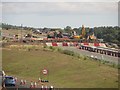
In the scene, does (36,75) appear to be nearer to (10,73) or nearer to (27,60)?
(10,73)

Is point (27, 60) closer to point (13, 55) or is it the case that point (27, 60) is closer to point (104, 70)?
point (13, 55)

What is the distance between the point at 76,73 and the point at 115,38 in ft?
260

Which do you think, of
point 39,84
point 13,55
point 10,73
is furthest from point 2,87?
point 13,55

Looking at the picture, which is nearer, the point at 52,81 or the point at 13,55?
the point at 52,81

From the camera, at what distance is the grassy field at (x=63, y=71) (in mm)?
24717

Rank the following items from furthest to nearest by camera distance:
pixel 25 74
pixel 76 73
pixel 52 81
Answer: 1. pixel 25 74
2. pixel 76 73
3. pixel 52 81

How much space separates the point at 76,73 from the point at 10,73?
6.97m

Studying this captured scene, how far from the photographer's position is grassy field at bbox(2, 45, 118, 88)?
973 inches

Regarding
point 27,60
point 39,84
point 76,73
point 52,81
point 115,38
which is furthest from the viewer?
point 115,38

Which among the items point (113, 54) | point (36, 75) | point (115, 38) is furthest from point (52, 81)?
point (115, 38)

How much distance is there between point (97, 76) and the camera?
2698 centimetres

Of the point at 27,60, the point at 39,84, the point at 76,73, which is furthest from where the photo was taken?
the point at 27,60

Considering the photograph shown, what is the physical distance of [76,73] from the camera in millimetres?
29203

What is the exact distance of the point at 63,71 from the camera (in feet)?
101
